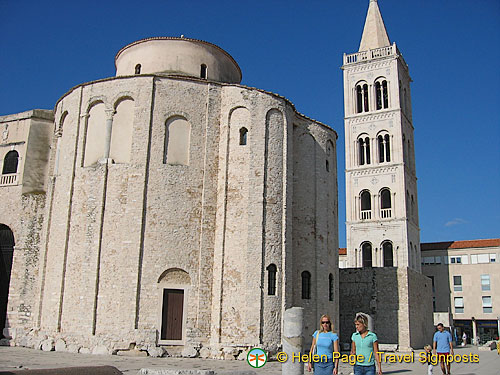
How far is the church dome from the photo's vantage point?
23250 millimetres

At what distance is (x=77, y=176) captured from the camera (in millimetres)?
21078

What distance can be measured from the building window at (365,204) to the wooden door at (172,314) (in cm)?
2565

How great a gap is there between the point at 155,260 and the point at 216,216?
2.94 metres

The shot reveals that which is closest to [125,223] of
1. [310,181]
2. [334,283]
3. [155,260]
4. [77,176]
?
[155,260]

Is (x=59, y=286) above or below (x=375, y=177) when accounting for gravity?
below

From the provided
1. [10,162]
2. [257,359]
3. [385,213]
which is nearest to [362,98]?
[385,213]

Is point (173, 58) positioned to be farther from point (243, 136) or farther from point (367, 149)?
point (367, 149)

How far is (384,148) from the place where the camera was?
43.0 meters

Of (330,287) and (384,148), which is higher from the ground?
(384,148)

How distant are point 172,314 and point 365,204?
1076 inches

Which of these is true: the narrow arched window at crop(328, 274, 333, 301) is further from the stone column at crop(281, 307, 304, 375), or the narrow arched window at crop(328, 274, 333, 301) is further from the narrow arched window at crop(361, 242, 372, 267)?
the narrow arched window at crop(361, 242, 372, 267)

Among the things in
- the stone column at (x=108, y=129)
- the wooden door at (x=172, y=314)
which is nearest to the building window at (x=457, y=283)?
the wooden door at (x=172, y=314)

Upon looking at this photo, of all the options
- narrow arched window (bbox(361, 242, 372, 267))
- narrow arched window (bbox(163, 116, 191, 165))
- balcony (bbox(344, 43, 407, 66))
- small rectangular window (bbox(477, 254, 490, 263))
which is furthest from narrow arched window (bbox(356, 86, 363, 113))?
narrow arched window (bbox(163, 116, 191, 165))

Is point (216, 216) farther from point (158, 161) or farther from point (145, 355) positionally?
point (145, 355)
